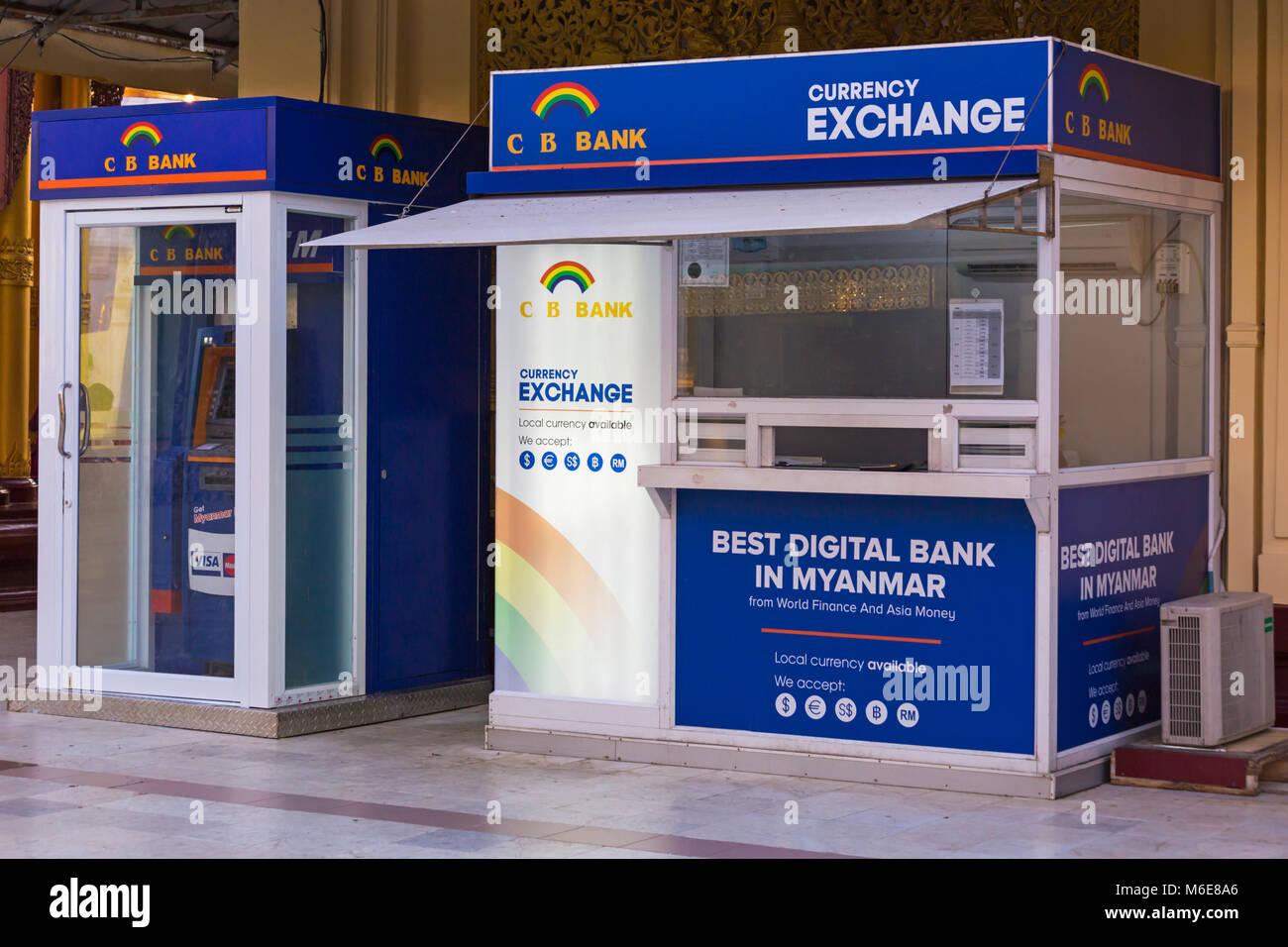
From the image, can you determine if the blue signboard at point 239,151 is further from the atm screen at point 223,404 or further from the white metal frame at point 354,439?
the atm screen at point 223,404

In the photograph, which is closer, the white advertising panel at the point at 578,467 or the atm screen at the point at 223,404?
the white advertising panel at the point at 578,467

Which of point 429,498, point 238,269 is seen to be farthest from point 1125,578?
point 238,269

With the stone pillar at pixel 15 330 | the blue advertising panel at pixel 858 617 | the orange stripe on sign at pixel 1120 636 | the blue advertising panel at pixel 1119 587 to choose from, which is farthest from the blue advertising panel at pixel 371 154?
the stone pillar at pixel 15 330

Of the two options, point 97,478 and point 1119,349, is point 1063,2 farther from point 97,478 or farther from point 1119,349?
point 97,478

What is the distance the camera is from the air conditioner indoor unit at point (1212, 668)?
20.1 ft

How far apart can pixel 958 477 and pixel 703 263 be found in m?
1.32

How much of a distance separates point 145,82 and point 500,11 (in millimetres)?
6932

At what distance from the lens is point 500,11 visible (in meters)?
8.78

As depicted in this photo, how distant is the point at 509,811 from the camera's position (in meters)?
5.71

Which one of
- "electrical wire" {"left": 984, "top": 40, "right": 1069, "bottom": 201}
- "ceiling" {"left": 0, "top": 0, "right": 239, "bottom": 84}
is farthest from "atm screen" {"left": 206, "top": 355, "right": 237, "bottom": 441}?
"ceiling" {"left": 0, "top": 0, "right": 239, "bottom": 84}

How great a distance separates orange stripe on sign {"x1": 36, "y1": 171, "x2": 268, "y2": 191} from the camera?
6988 millimetres

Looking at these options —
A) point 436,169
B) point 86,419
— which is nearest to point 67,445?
point 86,419

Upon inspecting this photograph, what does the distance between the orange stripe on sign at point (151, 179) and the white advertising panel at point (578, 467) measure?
3.65 feet

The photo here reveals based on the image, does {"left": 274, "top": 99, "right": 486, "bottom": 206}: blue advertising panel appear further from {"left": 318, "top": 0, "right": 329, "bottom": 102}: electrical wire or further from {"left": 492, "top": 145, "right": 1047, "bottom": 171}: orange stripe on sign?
{"left": 318, "top": 0, "right": 329, "bottom": 102}: electrical wire
